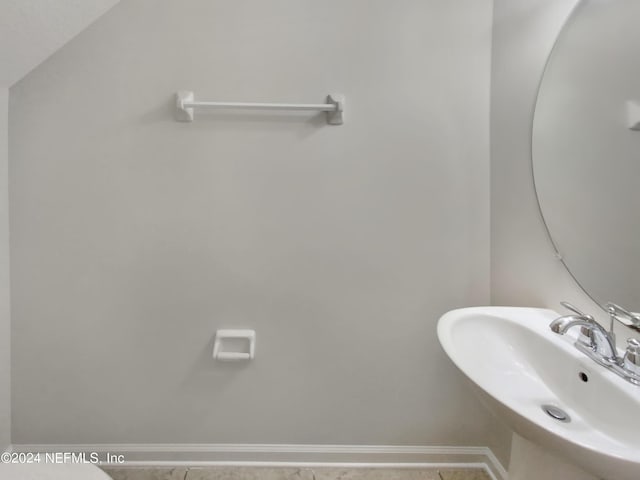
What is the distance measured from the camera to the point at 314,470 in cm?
141

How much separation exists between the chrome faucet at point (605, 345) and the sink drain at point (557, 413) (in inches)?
6.2

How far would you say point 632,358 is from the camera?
755 millimetres

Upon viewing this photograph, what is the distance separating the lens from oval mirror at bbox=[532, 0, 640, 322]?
82cm

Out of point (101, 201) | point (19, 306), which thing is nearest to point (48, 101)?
point (101, 201)

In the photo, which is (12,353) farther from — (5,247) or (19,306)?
(5,247)

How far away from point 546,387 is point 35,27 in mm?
2011

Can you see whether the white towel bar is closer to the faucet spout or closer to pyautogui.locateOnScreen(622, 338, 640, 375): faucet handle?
the faucet spout

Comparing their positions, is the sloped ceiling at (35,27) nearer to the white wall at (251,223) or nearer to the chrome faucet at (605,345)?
the white wall at (251,223)

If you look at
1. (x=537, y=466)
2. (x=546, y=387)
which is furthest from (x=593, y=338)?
(x=537, y=466)

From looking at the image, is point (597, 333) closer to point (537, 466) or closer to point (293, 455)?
point (537, 466)

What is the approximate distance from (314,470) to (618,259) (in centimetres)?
135

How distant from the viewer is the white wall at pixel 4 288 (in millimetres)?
1286

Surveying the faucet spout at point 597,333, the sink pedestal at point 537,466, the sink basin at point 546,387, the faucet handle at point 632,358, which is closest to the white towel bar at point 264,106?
the sink basin at point 546,387

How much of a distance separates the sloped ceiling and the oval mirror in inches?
64.1
